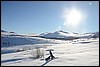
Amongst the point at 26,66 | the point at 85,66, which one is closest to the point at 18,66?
the point at 26,66

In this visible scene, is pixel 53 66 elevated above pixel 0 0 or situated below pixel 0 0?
below

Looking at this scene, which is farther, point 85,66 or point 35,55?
point 35,55

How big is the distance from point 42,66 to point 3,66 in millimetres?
2408

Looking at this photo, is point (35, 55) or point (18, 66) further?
point (35, 55)

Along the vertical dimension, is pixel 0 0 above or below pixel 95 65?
above

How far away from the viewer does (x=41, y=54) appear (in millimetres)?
15633

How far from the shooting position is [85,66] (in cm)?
985

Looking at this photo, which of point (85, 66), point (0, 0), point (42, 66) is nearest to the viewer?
point (85, 66)

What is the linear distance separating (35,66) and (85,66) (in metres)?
2.82

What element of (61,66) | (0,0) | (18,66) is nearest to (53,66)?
(61,66)

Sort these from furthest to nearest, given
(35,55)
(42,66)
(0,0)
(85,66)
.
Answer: (35,55)
(0,0)
(42,66)
(85,66)

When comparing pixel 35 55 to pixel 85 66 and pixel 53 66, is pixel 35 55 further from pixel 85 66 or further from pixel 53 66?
pixel 85 66

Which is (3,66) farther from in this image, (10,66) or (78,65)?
(78,65)

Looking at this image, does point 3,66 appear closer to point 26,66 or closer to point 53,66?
point 26,66
